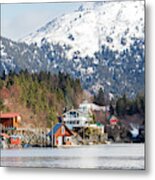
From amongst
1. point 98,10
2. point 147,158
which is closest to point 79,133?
point 147,158

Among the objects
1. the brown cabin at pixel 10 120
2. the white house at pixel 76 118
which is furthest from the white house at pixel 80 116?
the brown cabin at pixel 10 120

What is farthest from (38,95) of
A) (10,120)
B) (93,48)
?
(93,48)

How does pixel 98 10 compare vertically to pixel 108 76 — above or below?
above

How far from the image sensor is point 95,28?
312cm

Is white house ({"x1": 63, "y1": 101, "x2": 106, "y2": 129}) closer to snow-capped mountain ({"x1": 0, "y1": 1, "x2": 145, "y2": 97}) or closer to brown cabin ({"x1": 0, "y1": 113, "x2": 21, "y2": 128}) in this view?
snow-capped mountain ({"x1": 0, "y1": 1, "x2": 145, "y2": 97})

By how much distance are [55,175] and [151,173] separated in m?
0.41

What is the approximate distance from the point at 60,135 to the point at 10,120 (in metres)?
0.22

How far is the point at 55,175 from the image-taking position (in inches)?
124

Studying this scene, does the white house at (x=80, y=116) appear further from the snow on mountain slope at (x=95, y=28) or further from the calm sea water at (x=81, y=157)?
the snow on mountain slope at (x=95, y=28)

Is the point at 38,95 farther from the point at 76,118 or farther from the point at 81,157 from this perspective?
the point at 81,157

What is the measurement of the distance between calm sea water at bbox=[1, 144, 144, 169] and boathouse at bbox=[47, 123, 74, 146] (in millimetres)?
30

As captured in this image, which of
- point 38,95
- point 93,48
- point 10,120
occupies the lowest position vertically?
point 10,120

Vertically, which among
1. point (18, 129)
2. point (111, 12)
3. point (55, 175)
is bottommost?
point (55, 175)

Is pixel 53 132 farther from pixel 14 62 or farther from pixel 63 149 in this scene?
pixel 14 62
